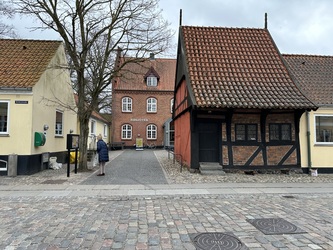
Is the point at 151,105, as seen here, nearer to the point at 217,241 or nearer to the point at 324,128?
the point at 324,128

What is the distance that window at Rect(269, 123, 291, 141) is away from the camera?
42.8ft

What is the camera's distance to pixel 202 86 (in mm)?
12984

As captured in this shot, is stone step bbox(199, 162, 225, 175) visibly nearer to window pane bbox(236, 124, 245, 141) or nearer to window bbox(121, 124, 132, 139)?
window pane bbox(236, 124, 245, 141)

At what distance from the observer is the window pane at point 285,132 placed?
43.0ft

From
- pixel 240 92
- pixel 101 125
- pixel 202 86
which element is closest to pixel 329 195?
pixel 240 92

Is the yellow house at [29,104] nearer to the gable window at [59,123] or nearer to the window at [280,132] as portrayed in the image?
the gable window at [59,123]

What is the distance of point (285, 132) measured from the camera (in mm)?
13117

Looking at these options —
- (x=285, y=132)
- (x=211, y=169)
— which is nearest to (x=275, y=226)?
(x=211, y=169)

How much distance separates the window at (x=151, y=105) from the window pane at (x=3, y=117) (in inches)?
960

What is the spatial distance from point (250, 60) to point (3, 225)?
1314 cm

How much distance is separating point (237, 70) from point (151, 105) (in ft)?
75.3

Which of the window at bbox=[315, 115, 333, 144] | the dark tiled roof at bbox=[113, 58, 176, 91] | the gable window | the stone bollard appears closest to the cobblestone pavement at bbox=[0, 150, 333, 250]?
the stone bollard

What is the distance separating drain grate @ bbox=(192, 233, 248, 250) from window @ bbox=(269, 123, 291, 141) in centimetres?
916

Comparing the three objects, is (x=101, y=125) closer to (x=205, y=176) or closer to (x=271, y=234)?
(x=205, y=176)
